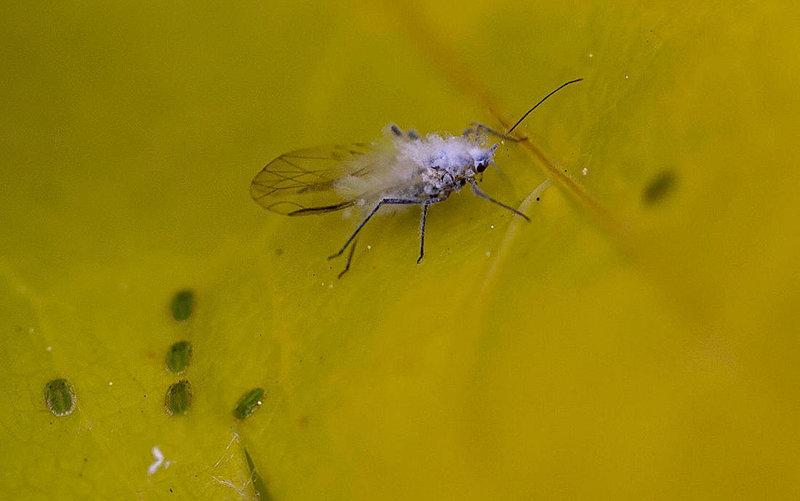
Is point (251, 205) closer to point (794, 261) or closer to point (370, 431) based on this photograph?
point (370, 431)

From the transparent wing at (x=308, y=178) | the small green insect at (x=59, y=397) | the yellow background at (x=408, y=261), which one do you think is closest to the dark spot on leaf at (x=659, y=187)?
the yellow background at (x=408, y=261)

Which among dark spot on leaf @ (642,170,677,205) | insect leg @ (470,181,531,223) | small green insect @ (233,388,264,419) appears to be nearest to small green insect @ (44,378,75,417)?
small green insect @ (233,388,264,419)

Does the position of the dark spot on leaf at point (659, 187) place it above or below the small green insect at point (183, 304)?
below

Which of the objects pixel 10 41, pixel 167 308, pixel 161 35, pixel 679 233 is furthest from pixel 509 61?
pixel 10 41

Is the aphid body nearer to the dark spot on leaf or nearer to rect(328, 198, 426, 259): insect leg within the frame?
rect(328, 198, 426, 259): insect leg

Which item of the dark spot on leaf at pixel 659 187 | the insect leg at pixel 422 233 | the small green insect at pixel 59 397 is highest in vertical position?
the small green insect at pixel 59 397

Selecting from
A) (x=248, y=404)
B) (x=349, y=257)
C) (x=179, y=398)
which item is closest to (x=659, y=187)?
(x=349, y=257)

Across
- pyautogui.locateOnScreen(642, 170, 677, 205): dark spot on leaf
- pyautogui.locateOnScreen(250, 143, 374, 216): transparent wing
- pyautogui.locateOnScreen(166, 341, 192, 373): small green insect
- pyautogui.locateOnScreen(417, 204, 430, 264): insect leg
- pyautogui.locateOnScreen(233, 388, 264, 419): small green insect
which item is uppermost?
pyautogui.locateOnScreen(250, 143, 374, 216): transparent wing

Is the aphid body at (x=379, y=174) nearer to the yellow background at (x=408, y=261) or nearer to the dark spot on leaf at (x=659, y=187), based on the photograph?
the yellow background at (x=408, y=261)
